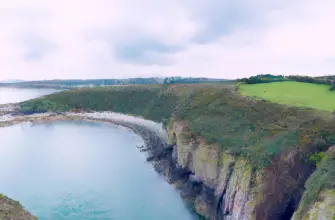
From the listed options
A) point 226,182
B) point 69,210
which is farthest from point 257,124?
point 69,210

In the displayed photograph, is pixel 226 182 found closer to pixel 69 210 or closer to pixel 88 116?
pixel 69 210

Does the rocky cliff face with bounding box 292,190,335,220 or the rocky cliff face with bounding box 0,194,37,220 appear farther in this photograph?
the rocky cliff face with bounding box 0,194,37,220

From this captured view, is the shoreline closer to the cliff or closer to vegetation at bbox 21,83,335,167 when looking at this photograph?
the cliff

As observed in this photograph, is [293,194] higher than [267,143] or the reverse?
the reverse

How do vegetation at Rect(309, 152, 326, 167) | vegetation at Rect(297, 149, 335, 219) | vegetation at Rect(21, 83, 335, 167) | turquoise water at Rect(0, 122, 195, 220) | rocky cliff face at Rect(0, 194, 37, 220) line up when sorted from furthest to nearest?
turquoise water at Rect(0, 122, 195, 220) < vegetation at Rect(21, 83, 335, 167) < rocky cliff face at Rect(0, 194, 37, 220) < vegetation at Rect(309, 152, 326, 167) < vegetation at Rect(297, 149, 335, 219)

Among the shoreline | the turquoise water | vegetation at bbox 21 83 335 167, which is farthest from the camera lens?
the shoreline

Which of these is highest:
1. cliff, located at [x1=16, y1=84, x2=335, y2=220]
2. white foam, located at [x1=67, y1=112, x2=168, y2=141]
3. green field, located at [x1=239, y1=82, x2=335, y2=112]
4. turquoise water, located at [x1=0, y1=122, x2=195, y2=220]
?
green field, located at [x1=239, y1=82, x2=335, y2=112]

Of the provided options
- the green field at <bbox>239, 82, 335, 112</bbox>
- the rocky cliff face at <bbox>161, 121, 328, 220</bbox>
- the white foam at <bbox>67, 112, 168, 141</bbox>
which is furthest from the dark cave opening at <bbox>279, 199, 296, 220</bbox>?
the white foam at <bbox>67, 112, 168, 141</bbox>
